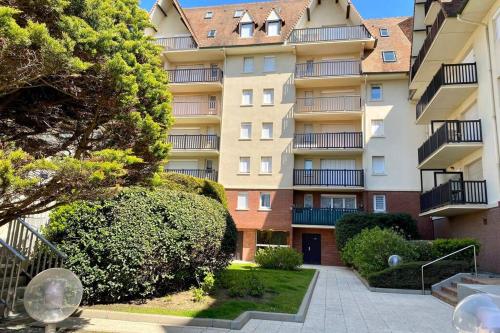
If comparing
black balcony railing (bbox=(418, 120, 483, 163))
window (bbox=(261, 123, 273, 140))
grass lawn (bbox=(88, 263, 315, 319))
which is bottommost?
grass lawn (bbox=(88, 263, 315, 319))

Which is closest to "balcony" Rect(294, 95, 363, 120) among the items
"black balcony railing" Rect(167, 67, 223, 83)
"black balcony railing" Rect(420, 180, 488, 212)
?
"black balcony railing" Rect(167, 67, 223, 83)

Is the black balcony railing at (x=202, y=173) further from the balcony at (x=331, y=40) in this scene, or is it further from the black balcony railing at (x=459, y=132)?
the black balcony railing at (x=459, y=132)

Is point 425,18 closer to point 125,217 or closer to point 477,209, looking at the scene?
point 477,209

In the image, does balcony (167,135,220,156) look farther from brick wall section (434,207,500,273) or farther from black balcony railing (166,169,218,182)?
brick wall section (434,207,500,273)

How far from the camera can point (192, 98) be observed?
30141mm

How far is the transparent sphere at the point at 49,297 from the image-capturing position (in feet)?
15.1

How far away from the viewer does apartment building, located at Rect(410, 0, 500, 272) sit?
15.2 metres

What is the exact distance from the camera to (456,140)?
56.1 feet

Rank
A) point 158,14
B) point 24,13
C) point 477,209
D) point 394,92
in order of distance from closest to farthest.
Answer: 1. point 24,13
2. point 477,209
3. point 394,92
4. point 158,14

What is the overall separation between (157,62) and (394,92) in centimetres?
2282

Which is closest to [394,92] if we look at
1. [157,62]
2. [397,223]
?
[397,223]

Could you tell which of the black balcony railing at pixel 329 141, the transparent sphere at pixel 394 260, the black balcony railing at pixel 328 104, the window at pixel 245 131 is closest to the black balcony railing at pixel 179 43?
the window at pixel 245 131

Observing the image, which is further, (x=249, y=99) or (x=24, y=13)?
(x=249, y=99)

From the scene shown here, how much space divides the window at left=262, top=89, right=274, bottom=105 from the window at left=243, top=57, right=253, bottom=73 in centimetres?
208
